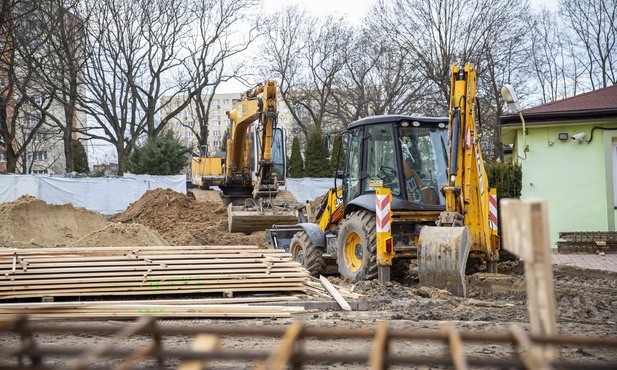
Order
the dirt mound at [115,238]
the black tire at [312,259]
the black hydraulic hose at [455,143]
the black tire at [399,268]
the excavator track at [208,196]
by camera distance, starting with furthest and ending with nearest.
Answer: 1. the excavator track at [208,196]
2. the dirt mound at [115,238]
3. the black tire at [312,259]
4. the black tire at [399,268]
5. the black hydraulic hose at [455,143]

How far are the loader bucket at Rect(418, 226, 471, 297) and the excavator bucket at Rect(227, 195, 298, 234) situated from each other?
10905 mm

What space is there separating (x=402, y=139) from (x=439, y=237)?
2360 millimetres

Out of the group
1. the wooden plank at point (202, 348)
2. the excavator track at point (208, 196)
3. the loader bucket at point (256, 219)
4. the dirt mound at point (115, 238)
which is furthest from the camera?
the excavator track at point (208, 196)

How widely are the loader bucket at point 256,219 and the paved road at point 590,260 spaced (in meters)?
7.55

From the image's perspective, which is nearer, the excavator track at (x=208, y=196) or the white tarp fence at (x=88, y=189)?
the excavator track at (x=208, y=196)

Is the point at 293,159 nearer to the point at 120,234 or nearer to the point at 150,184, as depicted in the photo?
the point at 150,184

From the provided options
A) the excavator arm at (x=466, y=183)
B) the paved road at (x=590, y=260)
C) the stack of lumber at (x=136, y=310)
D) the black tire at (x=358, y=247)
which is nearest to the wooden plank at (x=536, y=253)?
the stack of lumber at (x=136, y=310)

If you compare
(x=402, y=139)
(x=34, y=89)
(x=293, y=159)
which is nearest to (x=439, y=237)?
(x=402, y=139)

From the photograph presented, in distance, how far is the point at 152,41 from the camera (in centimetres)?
3966

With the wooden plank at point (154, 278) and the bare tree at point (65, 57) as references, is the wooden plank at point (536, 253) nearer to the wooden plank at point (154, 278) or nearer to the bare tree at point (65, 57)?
the wooden plank at point (154, 278)

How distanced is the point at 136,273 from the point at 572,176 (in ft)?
42.2

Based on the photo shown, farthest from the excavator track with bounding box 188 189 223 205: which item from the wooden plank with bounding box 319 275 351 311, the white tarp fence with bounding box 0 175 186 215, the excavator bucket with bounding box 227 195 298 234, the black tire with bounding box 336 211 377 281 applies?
the wooden plank with bounding box 319 275 351 311

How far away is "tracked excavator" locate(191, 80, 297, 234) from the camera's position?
66.1 ft

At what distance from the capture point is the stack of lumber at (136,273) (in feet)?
29.1
